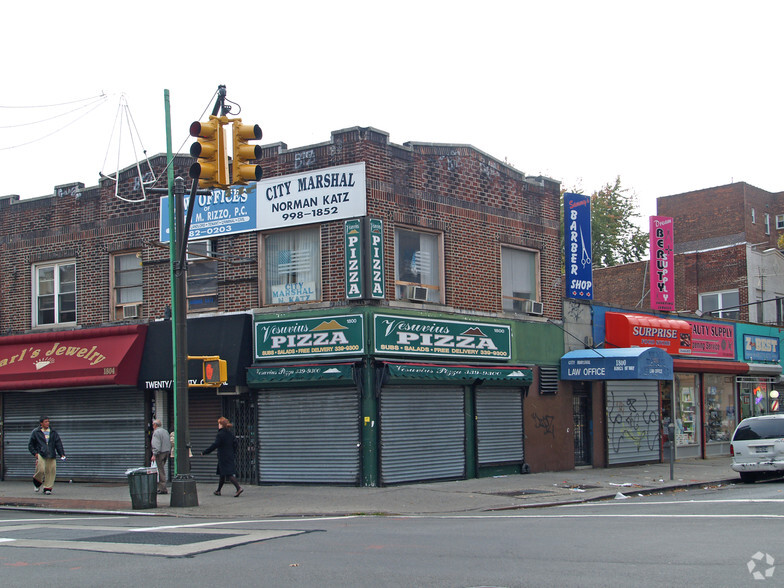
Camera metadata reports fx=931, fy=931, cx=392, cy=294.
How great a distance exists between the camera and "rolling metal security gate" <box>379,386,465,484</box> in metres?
20.1

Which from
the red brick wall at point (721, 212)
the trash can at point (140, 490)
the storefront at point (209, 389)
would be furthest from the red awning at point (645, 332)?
the red brick wall at point (721, 212)

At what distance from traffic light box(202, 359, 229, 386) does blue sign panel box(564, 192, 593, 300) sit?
1120 centimetres

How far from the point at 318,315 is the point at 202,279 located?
376cm

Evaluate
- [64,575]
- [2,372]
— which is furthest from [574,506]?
[2,372]

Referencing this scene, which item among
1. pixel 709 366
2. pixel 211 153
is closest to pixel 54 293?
pixel 211 153

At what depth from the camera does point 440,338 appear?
21.2m

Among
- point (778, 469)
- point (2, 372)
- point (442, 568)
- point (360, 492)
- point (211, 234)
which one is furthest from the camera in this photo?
point (2, 372)

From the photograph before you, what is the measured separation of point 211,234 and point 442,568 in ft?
47.4

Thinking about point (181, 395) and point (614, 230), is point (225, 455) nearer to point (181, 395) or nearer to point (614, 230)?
point (181, 395)

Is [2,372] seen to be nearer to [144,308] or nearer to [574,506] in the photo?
[144,308]

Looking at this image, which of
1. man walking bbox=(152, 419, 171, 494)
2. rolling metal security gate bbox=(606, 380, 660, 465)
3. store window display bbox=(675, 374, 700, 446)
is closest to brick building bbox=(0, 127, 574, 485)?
man walking bbox=(152, 419, 171, 494)

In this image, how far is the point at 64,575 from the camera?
370 inches

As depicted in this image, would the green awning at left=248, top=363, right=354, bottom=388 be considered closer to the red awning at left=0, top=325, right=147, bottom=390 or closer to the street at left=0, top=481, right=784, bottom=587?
the red awning at left=0, top=325, right=147, bottom=390

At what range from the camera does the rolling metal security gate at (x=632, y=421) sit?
2566 centimetres
